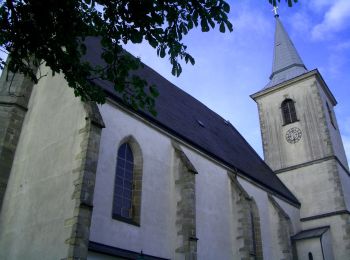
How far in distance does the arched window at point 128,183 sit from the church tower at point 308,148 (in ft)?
35.2

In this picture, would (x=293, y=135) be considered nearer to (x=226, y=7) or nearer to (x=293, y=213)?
(x=293, y=213)

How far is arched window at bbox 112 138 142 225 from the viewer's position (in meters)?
11.5

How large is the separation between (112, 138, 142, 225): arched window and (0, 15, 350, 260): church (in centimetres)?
3

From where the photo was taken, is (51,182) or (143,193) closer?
(51,182)

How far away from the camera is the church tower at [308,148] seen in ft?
66.4

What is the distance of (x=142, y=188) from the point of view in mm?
12203

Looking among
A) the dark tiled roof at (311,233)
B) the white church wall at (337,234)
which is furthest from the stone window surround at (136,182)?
the white church wall at (337,234)

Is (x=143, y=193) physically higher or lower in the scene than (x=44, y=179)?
higher

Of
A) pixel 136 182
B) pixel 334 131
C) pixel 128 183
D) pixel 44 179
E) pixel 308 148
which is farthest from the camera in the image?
pixel 334 131

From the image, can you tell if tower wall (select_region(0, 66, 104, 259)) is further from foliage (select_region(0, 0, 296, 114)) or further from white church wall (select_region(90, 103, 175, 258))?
foliage (select_region(0, 0, 296, 114))

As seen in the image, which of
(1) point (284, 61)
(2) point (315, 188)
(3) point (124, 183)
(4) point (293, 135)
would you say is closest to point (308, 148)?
(4) point (293, 135)

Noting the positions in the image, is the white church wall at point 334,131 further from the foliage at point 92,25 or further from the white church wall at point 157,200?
the foliage at point 92,25

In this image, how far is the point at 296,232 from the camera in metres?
20.4

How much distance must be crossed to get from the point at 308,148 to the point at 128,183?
47.0ft
